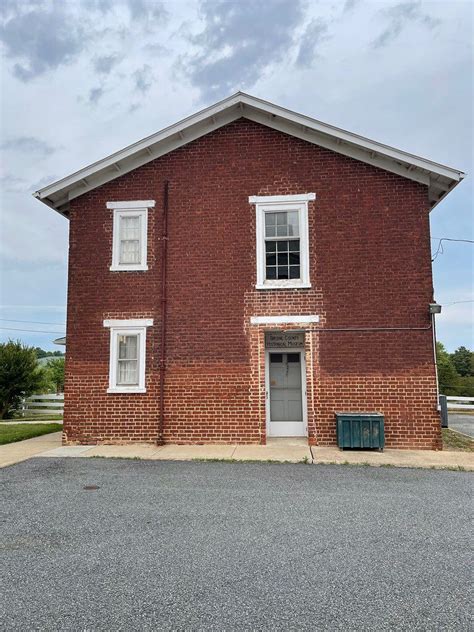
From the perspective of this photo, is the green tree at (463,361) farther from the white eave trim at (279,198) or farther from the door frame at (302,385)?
the white eave trim at (279,198)

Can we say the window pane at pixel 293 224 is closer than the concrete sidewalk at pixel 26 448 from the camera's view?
No

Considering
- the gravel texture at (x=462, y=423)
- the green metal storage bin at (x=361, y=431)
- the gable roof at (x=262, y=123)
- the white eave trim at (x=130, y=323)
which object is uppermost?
the gable roof at (x=262, y=123)

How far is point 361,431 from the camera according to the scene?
407 inches

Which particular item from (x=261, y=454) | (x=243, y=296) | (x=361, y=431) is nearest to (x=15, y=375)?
(x=243, y=296)

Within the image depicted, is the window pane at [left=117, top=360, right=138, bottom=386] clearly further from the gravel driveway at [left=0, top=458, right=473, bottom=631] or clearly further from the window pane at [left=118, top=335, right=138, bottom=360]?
the gravel driveway at [left=0, top=458, right=473, bottom=631]

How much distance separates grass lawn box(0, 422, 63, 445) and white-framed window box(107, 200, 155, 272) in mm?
5457

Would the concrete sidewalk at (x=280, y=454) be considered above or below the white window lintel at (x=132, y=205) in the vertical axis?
below

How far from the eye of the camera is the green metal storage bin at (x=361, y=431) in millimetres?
10305

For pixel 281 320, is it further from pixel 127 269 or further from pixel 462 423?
pixel 462 423

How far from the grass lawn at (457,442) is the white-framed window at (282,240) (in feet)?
17.6

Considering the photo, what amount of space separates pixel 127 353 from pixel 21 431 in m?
5.05

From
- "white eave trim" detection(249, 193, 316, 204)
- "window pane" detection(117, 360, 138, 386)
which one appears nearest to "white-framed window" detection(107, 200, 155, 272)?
"window pane" detection(117, 360, 138, 386)

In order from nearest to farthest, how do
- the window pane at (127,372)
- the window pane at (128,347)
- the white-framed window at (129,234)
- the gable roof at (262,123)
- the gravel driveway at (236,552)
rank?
the gravel driveway at (236,552) < the gable roof at (262,123) < the window pane at (127,372) < the window pane at (128,347) < the white-framed window at (129,234)

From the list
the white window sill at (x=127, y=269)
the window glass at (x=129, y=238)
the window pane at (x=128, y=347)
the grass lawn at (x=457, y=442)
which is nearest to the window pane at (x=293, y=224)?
the white window sill at (x=127, y=269)
